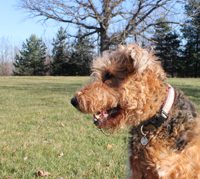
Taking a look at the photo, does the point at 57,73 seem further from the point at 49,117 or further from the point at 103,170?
the point at 103,170

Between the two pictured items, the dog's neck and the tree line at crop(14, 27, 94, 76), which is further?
the tree line at crop(14, 27, 94, 76)

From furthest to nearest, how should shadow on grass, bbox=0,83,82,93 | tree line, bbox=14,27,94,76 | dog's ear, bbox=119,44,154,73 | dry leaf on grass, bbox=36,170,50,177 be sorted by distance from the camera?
1. tree line, bbox=14,27,94,76
2. shadow on grass, bbox=0,83,82,93
3. dry leaf on grass, bbox=36,170,50,177
4. dog's ear, bbox=119,44,154,73

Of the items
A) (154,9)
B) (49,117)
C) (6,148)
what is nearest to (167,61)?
(154,9)

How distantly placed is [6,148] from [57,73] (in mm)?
57726

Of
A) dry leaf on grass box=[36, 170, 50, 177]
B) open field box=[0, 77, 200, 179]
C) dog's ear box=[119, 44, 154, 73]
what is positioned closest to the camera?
dog's ear box=[119, 44, 154, 73]

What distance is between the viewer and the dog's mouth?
4094mm

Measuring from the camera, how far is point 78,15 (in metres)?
43.1

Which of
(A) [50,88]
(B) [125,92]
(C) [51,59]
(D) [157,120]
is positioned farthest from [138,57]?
(C) [51,59]

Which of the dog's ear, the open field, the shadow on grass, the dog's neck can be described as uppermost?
the dog's ear

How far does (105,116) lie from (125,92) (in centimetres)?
29

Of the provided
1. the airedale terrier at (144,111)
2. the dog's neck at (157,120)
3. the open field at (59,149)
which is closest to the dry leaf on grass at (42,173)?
the open field at (59,149)

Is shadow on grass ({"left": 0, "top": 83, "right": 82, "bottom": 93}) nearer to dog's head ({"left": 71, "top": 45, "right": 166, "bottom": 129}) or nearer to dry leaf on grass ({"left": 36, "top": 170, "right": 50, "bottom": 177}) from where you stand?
dry leaf on grass ({"left": 36, "top": 170, "right": 50, "bottom": 177})

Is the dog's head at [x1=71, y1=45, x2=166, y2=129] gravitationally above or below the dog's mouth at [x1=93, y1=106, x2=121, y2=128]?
above

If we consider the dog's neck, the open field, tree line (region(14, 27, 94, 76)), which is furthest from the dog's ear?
tree line (region(14, 27, 94, 76))
